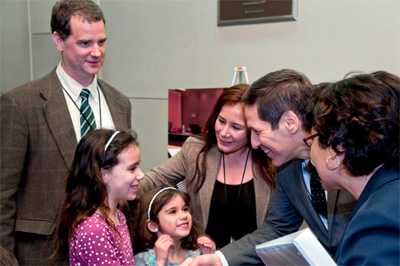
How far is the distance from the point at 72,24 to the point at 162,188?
80 cm

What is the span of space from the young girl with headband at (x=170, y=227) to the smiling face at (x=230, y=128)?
0.95 feet

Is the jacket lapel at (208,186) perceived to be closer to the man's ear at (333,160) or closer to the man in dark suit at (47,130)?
the man in dark suit at (47,130)

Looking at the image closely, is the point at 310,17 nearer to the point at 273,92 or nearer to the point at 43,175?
the point at 273,92

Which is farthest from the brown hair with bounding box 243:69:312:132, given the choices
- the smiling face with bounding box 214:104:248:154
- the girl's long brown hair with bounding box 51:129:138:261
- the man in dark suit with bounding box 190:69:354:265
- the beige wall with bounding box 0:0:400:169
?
the beige wall with bounding box 0:0:400:169

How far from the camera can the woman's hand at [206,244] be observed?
6.31 feet

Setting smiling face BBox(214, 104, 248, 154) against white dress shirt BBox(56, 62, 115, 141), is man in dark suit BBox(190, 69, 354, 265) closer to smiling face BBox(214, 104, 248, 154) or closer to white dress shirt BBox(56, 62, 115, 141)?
smiling face BBox(214, 104, 248, 154)

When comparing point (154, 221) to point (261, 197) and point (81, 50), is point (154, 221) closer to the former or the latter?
point (261, 197)

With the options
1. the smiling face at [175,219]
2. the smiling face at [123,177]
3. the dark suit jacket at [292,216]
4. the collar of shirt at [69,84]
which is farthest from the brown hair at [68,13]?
the dark suit jacket at [292,216]

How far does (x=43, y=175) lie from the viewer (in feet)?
6.36

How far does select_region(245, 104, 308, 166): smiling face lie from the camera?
151 centimetres

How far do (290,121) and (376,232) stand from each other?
0.68 metres

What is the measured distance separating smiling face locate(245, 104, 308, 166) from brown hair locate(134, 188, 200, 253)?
595 millimetres

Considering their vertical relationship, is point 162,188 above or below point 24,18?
below

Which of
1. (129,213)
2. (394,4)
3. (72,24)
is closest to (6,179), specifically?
(129,213)
